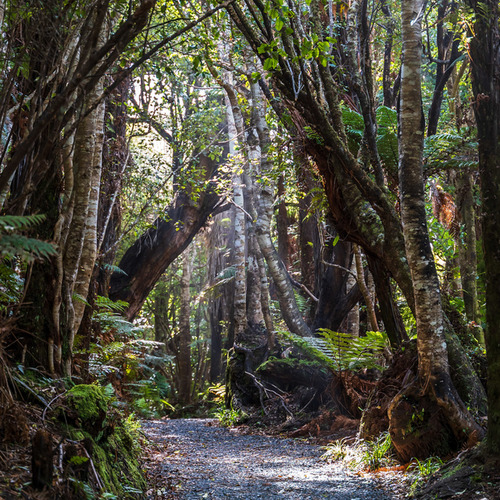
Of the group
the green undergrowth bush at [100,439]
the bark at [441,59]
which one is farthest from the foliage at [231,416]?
the bark at [441,59]

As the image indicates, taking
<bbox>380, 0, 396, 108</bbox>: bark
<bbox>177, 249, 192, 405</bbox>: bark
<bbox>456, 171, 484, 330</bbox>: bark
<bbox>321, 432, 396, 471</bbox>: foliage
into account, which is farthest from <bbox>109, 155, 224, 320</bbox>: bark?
<bbox>321, 432, 396, 471</bbox>: foliage

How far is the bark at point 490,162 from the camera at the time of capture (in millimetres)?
3674

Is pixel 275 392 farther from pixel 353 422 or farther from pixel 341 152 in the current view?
pixel 341 152

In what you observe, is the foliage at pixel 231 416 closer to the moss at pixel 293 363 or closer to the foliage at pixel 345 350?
the moss at pixel 293 363

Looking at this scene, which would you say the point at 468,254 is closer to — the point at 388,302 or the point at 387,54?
the point at 388,302

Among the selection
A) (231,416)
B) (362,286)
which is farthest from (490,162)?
(231,416)

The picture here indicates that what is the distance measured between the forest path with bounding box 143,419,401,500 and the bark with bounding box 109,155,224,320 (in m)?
4.81

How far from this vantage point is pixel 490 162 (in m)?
3.79

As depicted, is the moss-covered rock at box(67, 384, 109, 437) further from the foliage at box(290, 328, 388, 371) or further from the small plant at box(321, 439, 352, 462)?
the foliage at box(290, 328, 388, 371)

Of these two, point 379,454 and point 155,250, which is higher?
point 155,250

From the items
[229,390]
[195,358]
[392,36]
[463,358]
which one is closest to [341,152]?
[463,358]

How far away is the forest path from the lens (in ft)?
14.3

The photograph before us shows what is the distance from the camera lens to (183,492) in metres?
4.35

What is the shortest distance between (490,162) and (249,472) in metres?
4.02
